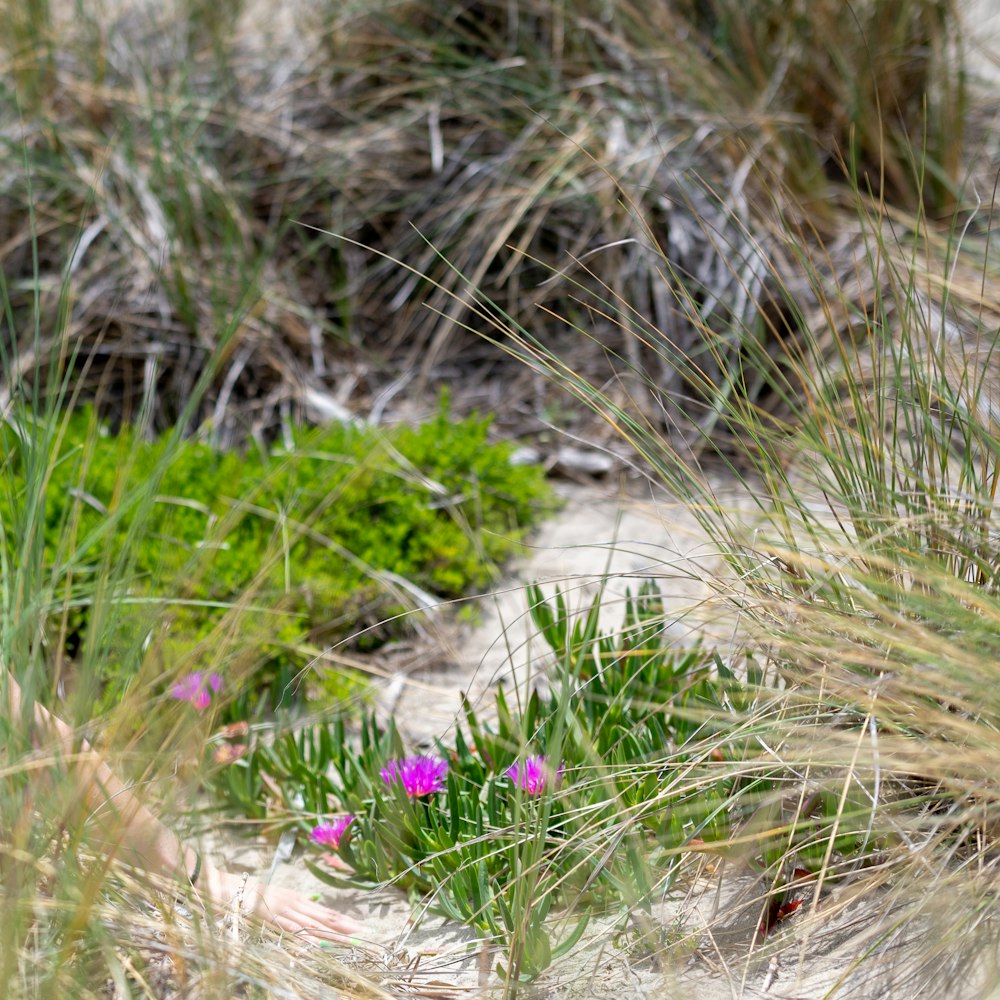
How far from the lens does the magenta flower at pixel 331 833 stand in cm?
196

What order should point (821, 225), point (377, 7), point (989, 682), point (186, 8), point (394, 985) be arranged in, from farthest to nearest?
point (186, 8) < point (377, 7) < point (821, 225) < point (394, 985) < point (989, 682)

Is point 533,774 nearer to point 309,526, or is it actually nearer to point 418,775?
point 418,775

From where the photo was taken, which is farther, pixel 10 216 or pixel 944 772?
pixel 10 216

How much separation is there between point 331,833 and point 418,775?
0.21 meters

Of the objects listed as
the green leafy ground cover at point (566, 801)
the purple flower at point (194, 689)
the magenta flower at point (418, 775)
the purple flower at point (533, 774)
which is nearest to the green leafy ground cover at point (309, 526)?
the purple flower at point (194, 689)

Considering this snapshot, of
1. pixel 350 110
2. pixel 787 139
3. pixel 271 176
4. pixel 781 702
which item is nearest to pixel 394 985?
pixel 781 702

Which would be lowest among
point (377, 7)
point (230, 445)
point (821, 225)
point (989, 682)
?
point (230, 445)

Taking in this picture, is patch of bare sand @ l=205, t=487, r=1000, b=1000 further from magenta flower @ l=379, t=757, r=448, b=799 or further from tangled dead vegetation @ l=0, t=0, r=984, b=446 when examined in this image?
tangled dead vegetation @ l=0, t=0, r=984, b=446

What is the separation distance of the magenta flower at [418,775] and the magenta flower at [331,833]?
11 cm

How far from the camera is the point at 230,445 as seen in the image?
3709 mm

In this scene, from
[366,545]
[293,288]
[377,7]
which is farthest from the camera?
[377,7]

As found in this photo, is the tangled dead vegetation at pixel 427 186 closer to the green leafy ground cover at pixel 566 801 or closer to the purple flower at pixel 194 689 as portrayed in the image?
the purple flower at pixel 194 689

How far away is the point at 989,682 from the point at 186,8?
16.8ft

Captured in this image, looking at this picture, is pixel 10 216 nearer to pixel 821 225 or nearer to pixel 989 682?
pixel 821 225
